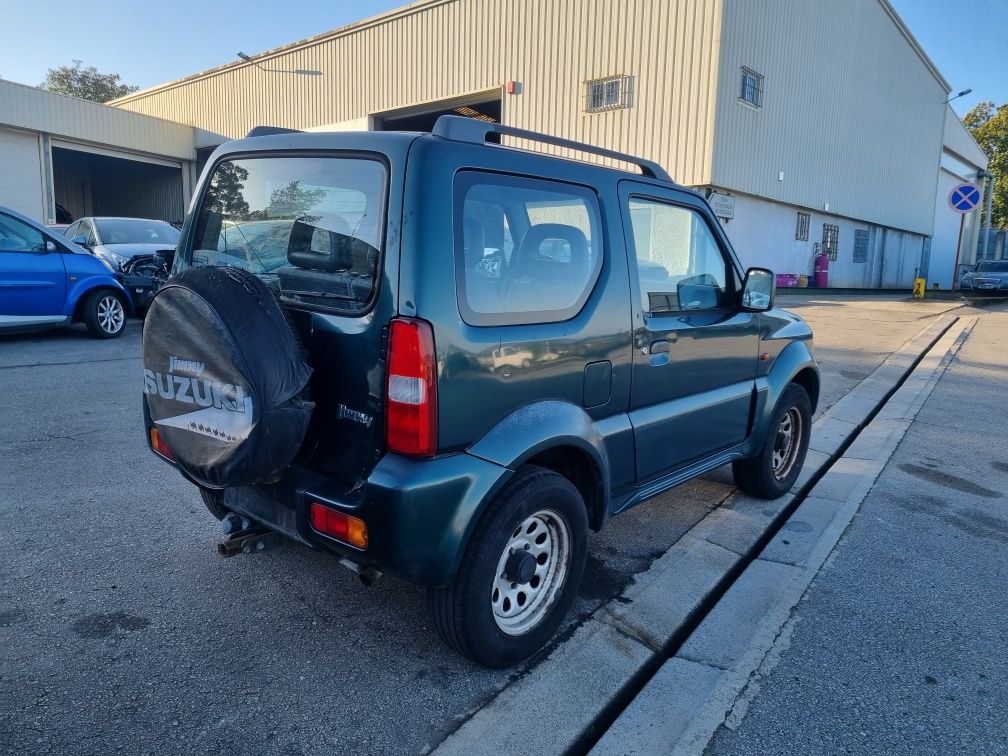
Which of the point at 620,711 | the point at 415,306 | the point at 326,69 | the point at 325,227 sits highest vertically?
the point at 326,69

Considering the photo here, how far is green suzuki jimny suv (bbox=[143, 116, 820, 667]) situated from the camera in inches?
88.9

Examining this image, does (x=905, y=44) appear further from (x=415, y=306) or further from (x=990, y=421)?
(x=415, y=306)

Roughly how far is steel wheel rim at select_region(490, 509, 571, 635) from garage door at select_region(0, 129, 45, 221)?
2382cm

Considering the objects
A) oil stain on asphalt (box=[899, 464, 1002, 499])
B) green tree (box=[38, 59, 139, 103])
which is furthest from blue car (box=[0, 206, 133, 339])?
green tree (box=[38, 59, 139, 103])

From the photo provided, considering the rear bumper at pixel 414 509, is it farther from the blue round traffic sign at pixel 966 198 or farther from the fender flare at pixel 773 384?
the blue round traffic sign at pixel 966 198

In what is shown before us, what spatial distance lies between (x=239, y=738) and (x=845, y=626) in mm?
2435

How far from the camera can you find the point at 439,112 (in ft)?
77.0

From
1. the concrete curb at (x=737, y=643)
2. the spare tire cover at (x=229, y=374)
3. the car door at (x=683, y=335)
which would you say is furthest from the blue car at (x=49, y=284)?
the concrete curb at (x=737, y=643)

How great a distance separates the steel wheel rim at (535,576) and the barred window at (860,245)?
97.1 feet

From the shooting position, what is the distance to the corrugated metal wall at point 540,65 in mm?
18156

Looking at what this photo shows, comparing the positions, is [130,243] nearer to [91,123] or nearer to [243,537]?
[243,537]

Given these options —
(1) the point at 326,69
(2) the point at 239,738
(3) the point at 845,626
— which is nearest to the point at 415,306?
(2) the point at 239,738

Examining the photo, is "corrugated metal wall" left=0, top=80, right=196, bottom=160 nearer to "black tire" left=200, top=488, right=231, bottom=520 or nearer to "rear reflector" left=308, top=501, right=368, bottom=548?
"black tire" left=200, top=488, right=231, bottom=520

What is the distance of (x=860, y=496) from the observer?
458 centimetres
